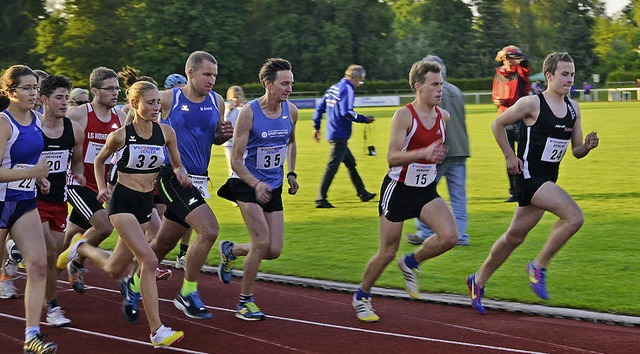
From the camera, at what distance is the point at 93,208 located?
855cm

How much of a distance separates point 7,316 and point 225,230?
5.17 m

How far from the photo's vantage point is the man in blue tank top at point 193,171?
7.73 meters

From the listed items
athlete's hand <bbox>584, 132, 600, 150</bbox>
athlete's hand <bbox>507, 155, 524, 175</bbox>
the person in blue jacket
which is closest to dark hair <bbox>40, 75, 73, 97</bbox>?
athlete's hand <bbox>507, 155, 524, 175</bbox>

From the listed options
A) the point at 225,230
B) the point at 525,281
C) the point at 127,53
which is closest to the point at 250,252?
the point at 525,281

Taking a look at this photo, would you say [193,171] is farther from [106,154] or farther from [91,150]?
[91,150]

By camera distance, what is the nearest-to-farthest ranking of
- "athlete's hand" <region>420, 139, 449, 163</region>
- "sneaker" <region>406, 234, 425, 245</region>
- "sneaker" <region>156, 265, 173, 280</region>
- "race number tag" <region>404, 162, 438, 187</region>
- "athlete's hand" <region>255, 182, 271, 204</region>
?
"athlete's hand" <region>420, 139, 449, 163</region> → "race number tag" <region>404, 162, 438, 187</region> → "athlete's hand" <region>255, 182, 271, 204</region> → "sneaker" <region>156, 265, 173, 280</region> → "sneaker" <region>406, 234, 425, 245</region>

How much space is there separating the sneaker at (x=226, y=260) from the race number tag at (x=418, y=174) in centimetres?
192

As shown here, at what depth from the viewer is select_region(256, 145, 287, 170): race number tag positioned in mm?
7941

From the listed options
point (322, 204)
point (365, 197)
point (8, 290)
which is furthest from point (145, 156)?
point (365, 197)

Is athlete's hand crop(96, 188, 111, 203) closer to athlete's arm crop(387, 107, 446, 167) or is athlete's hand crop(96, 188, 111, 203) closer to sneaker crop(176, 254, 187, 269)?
athlete's arm crop(387, 107, 446, 167)

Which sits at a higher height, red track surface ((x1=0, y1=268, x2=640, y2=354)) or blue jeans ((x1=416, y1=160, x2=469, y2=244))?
blue jeans ((x1=416, y1=160, x2=469, y2=244))

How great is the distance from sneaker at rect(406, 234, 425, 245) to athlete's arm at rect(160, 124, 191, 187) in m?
4.16

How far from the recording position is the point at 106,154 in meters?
7.49

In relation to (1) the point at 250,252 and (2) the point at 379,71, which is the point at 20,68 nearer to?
(1) the point at 250,252
